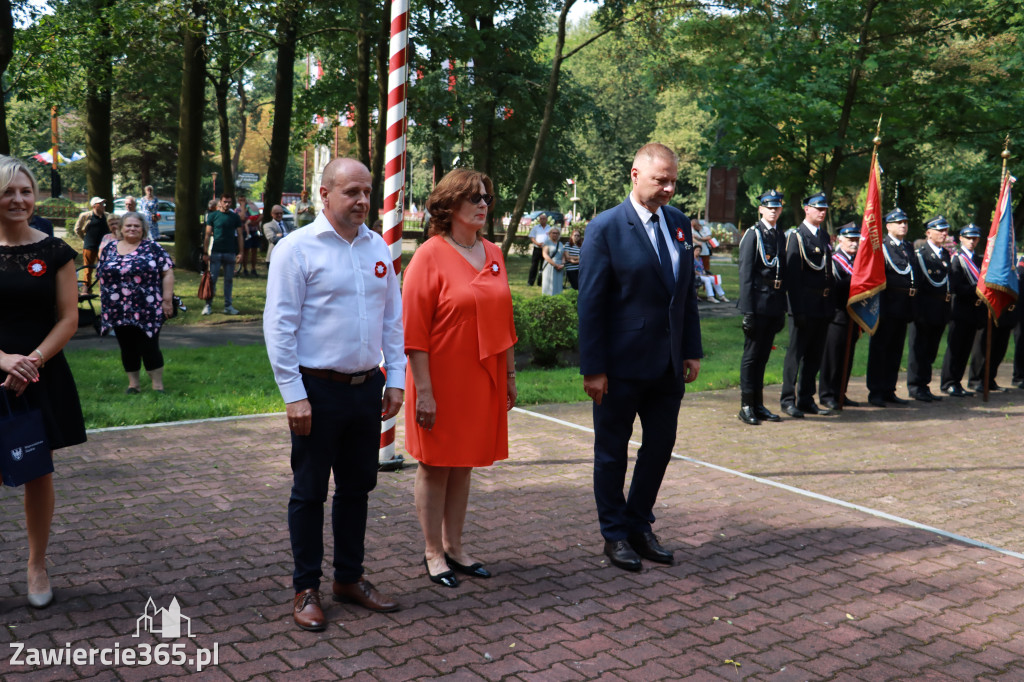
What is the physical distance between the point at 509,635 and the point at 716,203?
1564 centimetres

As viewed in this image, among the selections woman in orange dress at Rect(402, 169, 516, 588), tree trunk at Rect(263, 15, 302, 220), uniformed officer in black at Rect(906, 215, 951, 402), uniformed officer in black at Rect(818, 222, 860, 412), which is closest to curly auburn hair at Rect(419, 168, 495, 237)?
woman in orange dress at Rect(402, 169, 516, 588)

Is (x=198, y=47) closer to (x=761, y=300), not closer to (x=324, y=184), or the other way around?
(x=761, y=300)

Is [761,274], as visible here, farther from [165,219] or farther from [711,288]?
[165,219]

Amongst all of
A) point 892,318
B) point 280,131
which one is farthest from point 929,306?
point 280,131

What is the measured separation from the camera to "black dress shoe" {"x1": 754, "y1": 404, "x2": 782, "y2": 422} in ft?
31.5

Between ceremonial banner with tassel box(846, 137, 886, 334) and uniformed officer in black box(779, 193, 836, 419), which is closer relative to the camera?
uniformed officer in black box(779, 193, 836, 419)

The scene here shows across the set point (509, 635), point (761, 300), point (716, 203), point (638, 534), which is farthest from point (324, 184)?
point (716, 203)

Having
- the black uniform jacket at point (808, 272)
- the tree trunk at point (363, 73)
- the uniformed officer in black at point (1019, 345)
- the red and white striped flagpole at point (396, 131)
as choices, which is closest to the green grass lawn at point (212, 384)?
the uniformed officer in black at point (1019, 345)

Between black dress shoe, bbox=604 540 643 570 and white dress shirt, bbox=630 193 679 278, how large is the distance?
59.4 inches

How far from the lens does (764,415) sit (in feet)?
31.7

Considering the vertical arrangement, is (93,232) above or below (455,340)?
above

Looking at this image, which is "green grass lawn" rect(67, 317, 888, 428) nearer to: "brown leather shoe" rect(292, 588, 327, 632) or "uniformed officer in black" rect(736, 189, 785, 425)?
"uniformed officer in black" rect(736, 189, 785, 425)

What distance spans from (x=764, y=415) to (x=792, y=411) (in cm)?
48

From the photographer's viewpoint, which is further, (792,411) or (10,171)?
(792,411)
